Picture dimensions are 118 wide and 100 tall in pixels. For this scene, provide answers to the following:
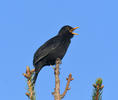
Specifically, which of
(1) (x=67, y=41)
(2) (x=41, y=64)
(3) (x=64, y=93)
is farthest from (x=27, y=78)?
(1) (x=67, y=41)

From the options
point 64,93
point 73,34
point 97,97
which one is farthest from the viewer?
point 73,34

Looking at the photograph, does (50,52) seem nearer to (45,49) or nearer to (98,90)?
(45,49)

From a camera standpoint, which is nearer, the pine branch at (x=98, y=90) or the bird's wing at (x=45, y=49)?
the pine branch at (x=98, y=90)

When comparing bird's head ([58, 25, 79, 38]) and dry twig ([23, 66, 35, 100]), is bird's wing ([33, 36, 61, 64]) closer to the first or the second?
bird's head ([58, 25, 79, 38])

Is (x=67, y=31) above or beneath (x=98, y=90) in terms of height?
above

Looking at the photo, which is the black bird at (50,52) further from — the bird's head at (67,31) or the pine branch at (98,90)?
the pine branch at (98,90)

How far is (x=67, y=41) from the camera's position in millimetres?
7422

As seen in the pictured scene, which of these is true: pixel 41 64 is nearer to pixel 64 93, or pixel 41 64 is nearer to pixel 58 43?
pixel 58 43

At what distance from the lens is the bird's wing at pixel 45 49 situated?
702 cm

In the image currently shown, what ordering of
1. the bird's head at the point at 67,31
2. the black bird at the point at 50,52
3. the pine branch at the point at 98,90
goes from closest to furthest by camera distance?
the pine branch at the point at 98,90 → the black bird at the point at 50,52 → the bird's head at the point at 67,31

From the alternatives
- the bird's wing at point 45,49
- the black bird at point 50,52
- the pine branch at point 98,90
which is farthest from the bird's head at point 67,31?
the pine branch at point 98,90

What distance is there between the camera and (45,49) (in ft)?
23.6

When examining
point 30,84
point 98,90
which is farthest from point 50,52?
point 98,90

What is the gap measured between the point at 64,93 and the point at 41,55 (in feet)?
14.1
